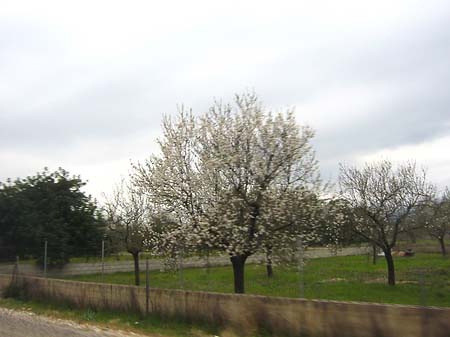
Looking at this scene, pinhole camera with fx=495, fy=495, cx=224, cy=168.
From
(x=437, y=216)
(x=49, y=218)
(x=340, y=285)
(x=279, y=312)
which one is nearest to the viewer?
(x=279, y=312)

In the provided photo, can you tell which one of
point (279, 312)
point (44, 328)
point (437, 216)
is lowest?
point (44, 328)

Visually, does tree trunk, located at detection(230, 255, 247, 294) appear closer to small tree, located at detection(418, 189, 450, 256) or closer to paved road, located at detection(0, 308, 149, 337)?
paved road, located at detection(0, 308, 149, 337)

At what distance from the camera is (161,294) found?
41.2 ft

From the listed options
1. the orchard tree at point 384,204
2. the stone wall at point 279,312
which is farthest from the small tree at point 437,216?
the stone wall at point 279,312

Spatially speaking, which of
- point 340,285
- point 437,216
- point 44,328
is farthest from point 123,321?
point 437,216

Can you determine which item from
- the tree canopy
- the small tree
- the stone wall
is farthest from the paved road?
the small tree

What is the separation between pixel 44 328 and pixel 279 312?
5.92 meters

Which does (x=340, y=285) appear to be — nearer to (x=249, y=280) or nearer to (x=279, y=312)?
(x=249, y=280)

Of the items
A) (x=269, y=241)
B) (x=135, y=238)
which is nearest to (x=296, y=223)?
(x=269, y=241)

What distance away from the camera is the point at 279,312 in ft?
32.3

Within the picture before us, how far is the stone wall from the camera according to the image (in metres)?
7.86

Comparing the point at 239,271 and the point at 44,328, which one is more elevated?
the point at 239,271

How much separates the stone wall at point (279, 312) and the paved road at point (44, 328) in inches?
Answer: 50.9

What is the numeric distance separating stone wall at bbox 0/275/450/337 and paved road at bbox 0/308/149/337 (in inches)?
50.9
